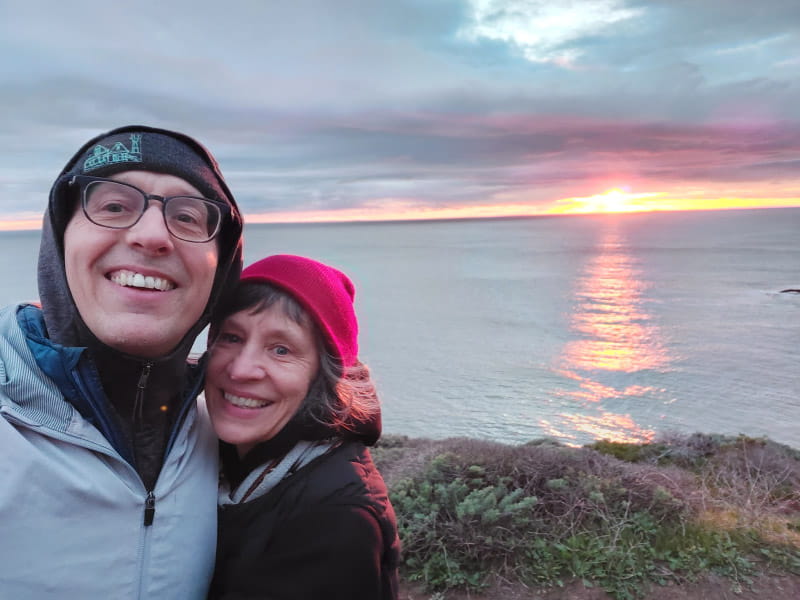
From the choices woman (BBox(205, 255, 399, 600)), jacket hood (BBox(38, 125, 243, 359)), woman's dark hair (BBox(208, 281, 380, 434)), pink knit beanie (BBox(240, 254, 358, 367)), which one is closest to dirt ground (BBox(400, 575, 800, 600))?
woman (BBox(205, 255, 399, 600))

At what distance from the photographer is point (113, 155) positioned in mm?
1963

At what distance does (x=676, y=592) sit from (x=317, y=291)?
4161 millimetres

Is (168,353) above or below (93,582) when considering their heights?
above

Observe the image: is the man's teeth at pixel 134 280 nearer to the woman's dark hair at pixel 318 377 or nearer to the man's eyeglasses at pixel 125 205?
the man's eyeglasses at pixel 125 205

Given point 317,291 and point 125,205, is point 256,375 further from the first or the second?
point 125,205

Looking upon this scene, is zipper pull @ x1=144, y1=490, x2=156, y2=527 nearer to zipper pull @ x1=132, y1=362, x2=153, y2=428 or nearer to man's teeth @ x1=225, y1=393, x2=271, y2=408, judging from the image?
zipper pull @ x1=132, y1=362, x2=153, y2=428

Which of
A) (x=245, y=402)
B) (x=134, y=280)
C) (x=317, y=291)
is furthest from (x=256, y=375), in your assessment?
(x=134, y=280)

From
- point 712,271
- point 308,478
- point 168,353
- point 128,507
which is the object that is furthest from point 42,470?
point 712,271

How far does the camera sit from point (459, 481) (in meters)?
5.86

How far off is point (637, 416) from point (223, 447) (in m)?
14.6

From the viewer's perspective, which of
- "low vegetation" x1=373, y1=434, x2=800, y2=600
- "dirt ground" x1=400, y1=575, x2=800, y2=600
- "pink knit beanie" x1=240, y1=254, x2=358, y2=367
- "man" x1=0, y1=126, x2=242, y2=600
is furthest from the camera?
"low vegetation" x1=373, y1=434, x2=800, y2=600

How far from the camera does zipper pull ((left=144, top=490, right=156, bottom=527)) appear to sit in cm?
186

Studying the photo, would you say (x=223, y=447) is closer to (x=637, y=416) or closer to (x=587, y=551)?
(x=587, y=551)

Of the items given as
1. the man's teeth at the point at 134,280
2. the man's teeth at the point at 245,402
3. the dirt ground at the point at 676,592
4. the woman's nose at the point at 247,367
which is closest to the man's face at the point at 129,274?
the man's teeth at the point at 134,280
